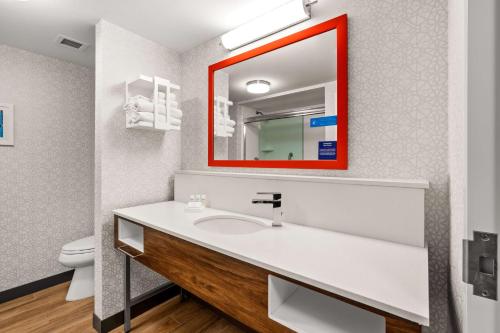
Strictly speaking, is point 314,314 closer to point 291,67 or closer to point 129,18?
point 291,67

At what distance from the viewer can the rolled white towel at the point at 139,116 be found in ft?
5.55

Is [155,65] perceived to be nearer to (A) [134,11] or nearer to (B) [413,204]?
(A) [134,11]

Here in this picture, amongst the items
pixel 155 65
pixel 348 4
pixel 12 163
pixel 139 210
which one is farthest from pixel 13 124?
pixel 348 4

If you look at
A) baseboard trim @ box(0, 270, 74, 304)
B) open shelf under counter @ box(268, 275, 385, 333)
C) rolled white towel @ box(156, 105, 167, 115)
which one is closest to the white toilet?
baseboard trim @ box(0, 270, 74, 304)

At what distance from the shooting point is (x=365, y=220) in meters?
1.15

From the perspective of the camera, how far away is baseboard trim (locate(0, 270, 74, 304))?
2.02m

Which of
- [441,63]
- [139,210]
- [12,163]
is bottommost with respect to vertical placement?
[139,210]

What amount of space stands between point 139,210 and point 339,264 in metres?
1.40

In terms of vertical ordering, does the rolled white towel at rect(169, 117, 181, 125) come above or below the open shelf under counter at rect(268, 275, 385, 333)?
above

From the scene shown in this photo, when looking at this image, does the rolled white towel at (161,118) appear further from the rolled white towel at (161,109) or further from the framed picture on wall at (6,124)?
the framed picture on wall at (6,124)

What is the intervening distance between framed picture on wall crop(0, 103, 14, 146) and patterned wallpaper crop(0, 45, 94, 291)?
0.04 metres

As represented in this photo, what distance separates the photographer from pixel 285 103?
1.56 m

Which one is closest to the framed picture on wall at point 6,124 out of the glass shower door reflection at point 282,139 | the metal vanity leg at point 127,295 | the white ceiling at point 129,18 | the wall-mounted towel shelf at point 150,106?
the white ceiling at point 129,18

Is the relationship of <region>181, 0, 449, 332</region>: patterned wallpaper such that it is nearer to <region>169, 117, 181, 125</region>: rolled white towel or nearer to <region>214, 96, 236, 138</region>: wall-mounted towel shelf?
<region>214, 96, 236, 138</region>: wall-mounted towel shelf
